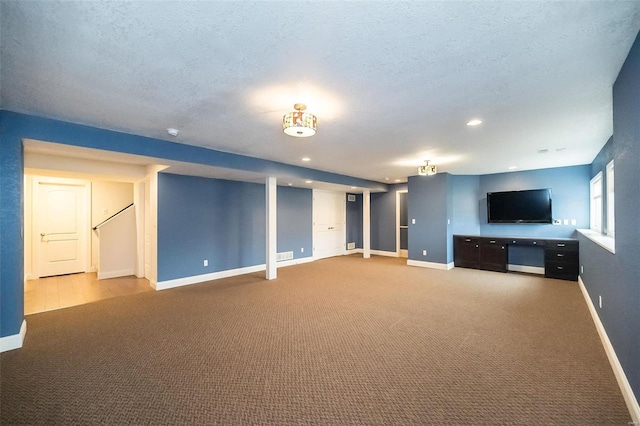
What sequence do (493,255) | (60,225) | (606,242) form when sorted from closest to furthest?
(606,242), (60,225), (493,255)

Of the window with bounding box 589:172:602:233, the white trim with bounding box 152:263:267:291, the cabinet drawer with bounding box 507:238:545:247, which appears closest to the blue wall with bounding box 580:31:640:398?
the window with bounding box 589:172:602:233

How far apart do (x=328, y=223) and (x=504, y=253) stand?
4755 mm

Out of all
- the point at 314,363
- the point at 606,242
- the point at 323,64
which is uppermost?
the point at 323,64

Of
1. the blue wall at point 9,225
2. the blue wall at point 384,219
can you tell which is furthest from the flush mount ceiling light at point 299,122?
the blue wall at point 384,219

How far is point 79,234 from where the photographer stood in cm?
657

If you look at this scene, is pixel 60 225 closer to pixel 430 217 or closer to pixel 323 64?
pixel 323 64

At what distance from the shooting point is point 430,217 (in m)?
7.07

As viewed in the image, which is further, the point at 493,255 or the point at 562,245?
the point at 493,255

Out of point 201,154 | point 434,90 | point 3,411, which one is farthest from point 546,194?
point 3,411

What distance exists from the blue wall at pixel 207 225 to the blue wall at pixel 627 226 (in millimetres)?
5931

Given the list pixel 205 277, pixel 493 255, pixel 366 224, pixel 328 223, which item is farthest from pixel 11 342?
pixel 493 255

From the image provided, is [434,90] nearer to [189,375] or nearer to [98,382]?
[189,375]

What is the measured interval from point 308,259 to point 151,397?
5931mm

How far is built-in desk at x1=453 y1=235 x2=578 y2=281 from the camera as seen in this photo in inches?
218
